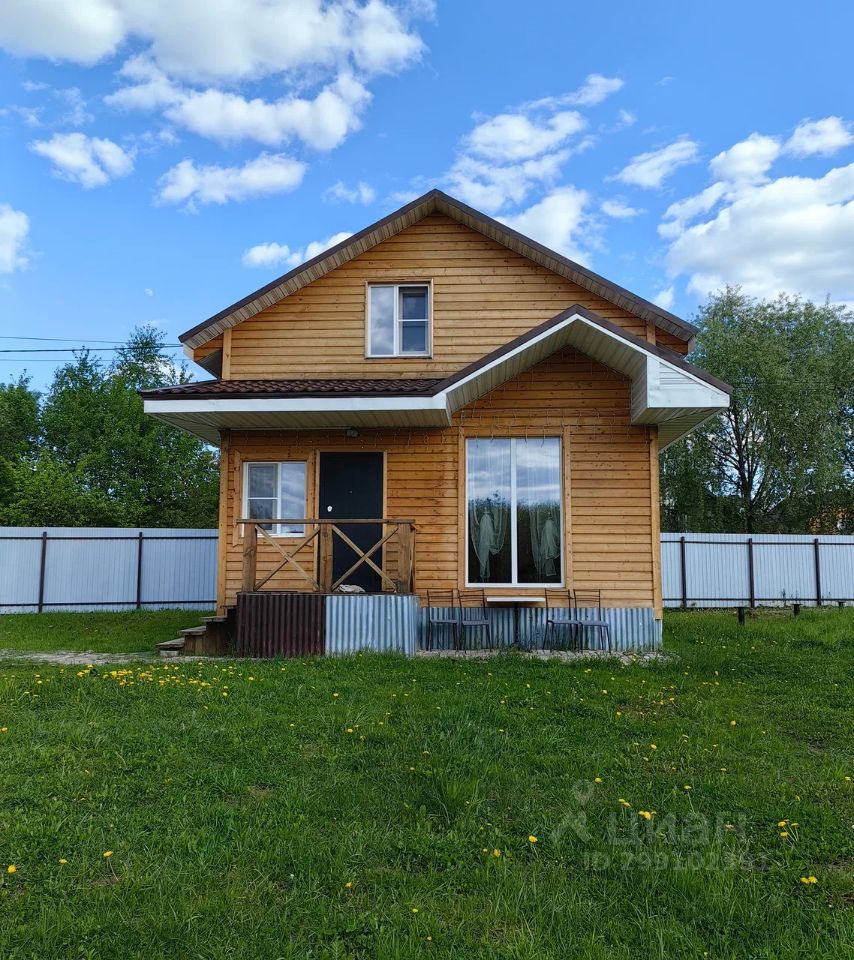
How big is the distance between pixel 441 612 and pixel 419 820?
582 cm

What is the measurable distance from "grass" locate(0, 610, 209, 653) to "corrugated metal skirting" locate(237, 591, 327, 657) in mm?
1507

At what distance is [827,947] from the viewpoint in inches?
105

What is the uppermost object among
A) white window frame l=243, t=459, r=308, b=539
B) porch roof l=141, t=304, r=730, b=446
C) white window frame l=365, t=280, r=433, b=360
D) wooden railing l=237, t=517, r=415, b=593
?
white window frame l=365, t=280, r=433, b=360

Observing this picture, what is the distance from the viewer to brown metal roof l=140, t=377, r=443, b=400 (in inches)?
345

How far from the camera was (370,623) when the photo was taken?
8.63m

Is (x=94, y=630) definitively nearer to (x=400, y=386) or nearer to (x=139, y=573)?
(x=139, y=573)

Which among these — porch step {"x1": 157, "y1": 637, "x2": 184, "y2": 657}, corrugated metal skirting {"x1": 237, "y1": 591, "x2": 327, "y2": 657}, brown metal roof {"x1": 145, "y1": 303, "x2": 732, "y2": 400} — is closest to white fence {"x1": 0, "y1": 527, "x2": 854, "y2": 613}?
porch step {"x1": 157, "y1": 637, "x2": 184, "y2": 657}

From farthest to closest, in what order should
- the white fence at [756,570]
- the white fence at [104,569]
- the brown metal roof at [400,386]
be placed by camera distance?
the white fence at [756,570] < the white fence at [104,569] < the brown metal roof at [400,386]

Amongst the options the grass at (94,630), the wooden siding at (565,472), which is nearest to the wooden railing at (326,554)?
the wooden siding at (565,472)

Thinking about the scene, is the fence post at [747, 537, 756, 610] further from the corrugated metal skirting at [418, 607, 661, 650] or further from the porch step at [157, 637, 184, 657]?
the porch step at [157, 637, 184, 657]

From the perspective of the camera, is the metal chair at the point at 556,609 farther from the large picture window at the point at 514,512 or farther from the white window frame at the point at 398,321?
the white window frame at the point at 398,321

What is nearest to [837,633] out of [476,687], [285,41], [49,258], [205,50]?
[476,687]

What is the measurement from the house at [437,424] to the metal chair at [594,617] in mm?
107

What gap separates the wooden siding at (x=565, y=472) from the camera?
9.52 meters
